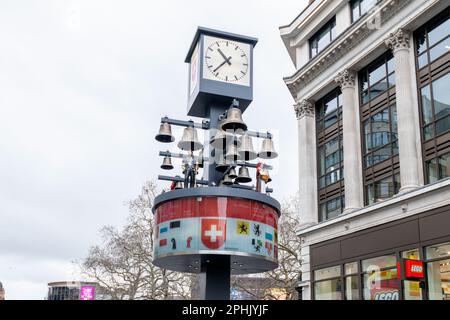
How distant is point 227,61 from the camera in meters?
17.6

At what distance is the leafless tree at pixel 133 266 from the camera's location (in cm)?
4919

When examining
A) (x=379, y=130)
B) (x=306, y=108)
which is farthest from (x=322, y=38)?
(x=379, y=130)

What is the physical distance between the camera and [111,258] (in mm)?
50531

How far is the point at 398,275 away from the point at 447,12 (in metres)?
13.3

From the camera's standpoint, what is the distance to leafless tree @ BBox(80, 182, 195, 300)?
49.2m

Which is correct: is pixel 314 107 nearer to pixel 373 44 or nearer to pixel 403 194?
pixel 373 44

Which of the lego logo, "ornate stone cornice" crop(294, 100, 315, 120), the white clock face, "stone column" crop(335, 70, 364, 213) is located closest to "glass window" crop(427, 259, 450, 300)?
the lego logo

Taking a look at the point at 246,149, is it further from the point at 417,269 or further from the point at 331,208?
the point at 331,208

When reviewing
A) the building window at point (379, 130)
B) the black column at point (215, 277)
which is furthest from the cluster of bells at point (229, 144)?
the building window at point (379, 130)

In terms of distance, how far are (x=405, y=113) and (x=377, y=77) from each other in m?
5.01

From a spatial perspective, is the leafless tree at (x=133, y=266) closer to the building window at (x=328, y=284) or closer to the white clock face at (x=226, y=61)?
the building window at (x=328, y=284)

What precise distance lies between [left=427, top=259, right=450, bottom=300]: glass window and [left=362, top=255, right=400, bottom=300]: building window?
1874mm

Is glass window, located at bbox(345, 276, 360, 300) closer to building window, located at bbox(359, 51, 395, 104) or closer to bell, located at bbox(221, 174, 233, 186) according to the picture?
building window, located at bbox(359, 51, 395, 104)
